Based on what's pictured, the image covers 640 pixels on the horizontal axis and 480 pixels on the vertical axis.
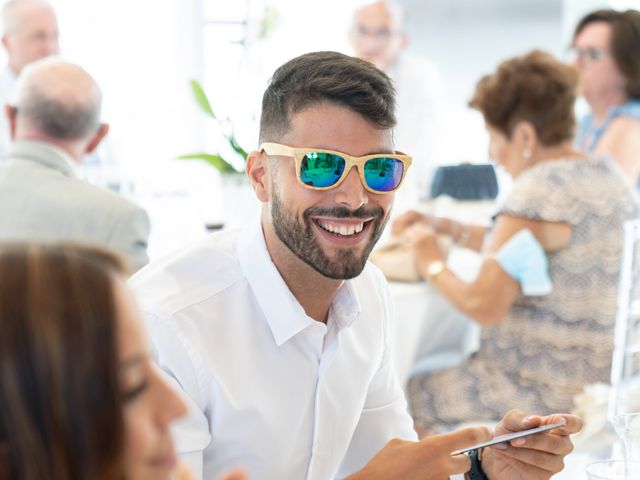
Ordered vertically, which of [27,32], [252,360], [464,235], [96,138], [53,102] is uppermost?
[27,32]

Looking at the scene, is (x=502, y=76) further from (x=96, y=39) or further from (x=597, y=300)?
(x=96, y=39)

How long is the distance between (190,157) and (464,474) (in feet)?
6.06

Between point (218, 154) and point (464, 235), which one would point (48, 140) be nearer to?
point (218, 154)

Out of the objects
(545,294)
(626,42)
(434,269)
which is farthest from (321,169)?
(626,42)

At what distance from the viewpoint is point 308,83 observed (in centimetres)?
143

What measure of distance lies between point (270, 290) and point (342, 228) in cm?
15

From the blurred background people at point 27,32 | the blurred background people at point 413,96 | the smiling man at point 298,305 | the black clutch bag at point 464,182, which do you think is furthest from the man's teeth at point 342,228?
the blurred background people at point 413,96

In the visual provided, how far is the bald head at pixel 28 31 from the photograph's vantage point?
397 cm

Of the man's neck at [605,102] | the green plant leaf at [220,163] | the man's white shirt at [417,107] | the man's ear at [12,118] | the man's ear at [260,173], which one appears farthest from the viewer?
the man's white shirt at [417,107]

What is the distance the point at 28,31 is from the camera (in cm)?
397

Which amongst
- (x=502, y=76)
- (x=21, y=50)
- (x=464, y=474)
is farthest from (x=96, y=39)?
(x=464, y=474)

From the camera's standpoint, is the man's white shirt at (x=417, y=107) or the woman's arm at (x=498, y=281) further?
the man's white shirt at (x=417, y=107)

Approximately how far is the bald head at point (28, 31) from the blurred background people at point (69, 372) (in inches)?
141

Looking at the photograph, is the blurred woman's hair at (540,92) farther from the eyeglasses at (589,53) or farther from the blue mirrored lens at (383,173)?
the blue mirrored lens at (383,173)
